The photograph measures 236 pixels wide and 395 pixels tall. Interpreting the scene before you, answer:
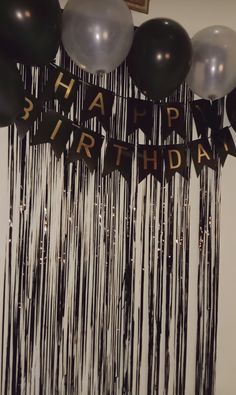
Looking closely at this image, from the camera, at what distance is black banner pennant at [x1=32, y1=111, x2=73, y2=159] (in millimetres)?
1765

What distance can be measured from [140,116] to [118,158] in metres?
0.24

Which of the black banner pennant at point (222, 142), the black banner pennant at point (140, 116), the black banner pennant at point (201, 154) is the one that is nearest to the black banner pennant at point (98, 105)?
the black banner pennant at point (140, 116)

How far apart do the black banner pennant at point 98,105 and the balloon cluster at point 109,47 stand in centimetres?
18

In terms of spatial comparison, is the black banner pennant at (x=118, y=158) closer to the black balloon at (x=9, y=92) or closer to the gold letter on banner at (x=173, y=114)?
the gold letter on banner at (x=173, y=114)

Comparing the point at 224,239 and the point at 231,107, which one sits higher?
the point at 231,107

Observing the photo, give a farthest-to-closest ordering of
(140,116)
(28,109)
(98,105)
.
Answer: (140,116) < (98,105) < (28,109)

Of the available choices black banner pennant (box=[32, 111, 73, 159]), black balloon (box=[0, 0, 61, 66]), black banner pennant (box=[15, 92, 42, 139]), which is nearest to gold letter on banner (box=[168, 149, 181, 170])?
black banner pennant (box=[32, 111, 73, 159])

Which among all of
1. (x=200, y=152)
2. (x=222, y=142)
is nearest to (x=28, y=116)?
(x=200, y=152)

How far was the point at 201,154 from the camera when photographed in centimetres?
211

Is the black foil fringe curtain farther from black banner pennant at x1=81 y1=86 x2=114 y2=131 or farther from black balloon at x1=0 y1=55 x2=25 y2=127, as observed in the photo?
black balloon at x1=0 y1=55 x2=25 y2=127

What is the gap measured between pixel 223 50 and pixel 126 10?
0.43m

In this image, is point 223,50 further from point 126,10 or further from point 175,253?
point 175,253

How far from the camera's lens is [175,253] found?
211 centimetres

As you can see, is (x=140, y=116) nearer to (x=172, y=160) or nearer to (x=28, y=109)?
(x=172, y=160)
